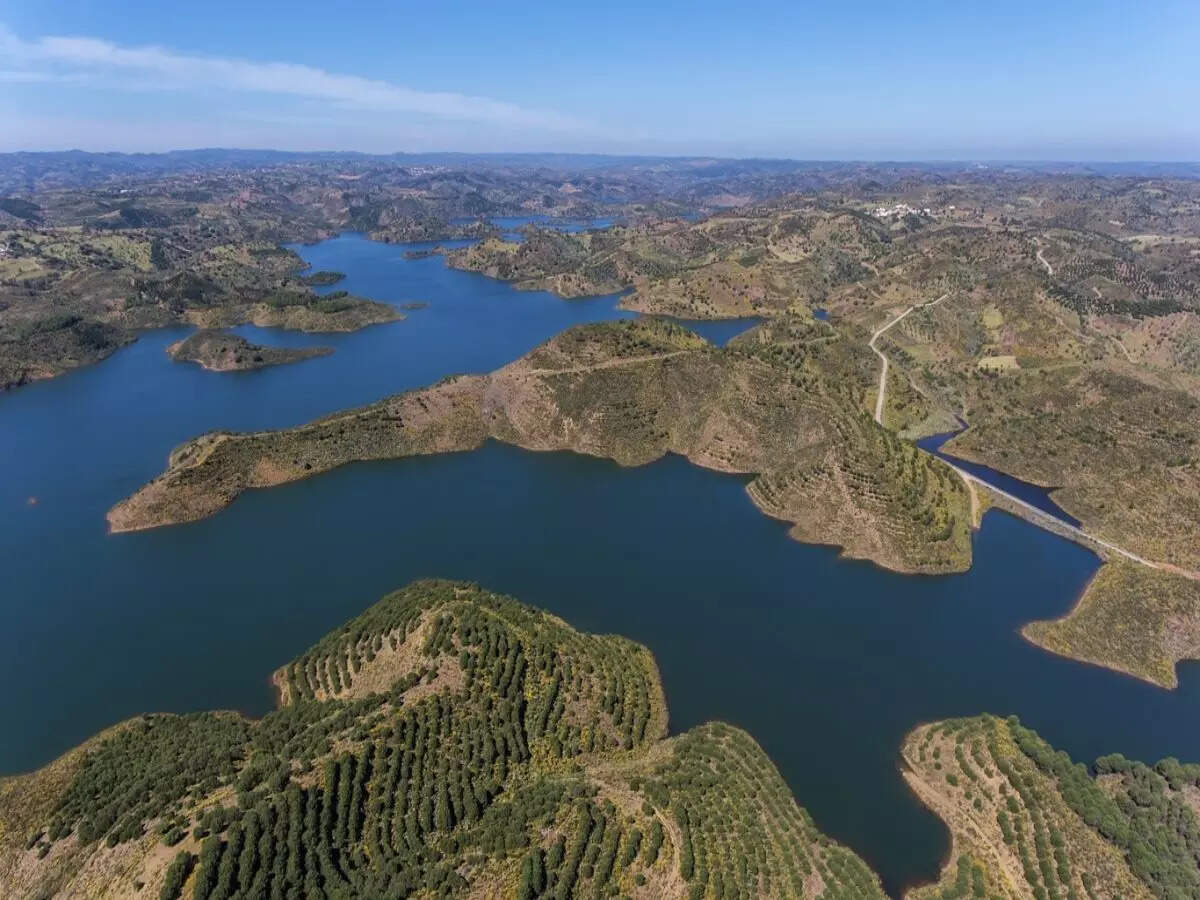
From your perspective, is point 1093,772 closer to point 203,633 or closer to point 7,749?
point 203,633

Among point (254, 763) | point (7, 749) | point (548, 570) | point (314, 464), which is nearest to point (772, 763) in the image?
point (548, 570)

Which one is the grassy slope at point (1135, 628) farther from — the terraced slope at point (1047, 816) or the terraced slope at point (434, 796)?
the terraced slope at point (434, 796)

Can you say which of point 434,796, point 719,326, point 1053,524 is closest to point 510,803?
point 434,796

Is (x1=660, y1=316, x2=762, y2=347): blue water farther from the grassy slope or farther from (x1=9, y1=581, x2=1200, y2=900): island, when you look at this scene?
(x1=9, y1=581, x2=1200, y2=900): island

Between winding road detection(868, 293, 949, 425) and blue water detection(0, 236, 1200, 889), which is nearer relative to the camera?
blue water detection(0, 236, 1200, 889)

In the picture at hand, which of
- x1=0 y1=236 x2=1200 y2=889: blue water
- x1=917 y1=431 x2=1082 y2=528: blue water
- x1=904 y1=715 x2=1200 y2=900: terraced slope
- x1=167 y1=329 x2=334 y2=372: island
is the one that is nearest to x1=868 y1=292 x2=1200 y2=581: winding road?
x1=917 y1=431 x2=1082 y2=528: blue water

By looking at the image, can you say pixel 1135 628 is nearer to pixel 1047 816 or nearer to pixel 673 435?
pixel 1047 816

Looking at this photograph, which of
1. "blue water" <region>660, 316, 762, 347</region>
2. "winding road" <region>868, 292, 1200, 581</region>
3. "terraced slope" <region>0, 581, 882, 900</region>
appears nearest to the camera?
"terraced slope" <region>0, 581, 882, 900</region>
